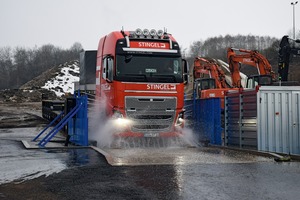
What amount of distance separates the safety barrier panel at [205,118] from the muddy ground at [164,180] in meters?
4.08

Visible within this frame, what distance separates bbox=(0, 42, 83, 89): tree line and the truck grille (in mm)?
111475

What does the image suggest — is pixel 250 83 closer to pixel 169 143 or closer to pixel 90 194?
pixel 169 143

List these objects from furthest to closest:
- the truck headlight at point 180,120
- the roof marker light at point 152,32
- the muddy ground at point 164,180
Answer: the roof marker light at point 152,32 → the truck headlight at point 180,120 → the muddy ground at point 164,180

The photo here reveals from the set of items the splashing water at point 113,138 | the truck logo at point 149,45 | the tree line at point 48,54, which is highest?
the tree line at point 48,54

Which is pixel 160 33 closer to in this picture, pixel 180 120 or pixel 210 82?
pixel 180 120

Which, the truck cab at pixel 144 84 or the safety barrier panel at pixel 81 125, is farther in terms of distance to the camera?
the truck cab at pixel 144 84

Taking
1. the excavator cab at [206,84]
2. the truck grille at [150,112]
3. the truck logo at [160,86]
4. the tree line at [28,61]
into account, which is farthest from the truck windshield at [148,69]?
the tree line at [28,61]

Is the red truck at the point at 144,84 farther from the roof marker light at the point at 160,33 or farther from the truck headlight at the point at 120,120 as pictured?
the roof marker light at the point at 160,33

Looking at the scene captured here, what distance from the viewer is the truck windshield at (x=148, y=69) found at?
536 inches

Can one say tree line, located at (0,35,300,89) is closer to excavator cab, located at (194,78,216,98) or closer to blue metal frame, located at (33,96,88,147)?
excavator cab, located at (194,78,216,98)

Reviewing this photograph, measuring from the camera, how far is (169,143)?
14172 millimetres

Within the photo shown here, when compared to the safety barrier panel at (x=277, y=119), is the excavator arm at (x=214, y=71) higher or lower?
higher

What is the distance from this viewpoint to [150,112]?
13805 millimetres

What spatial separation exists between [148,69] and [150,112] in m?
1.46
